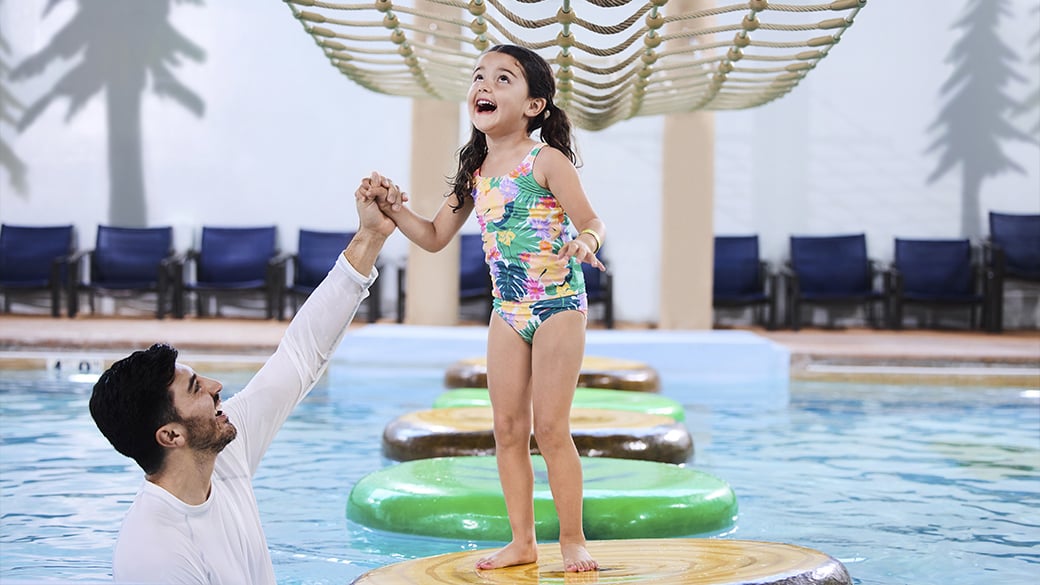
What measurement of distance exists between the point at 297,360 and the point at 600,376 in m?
4.09

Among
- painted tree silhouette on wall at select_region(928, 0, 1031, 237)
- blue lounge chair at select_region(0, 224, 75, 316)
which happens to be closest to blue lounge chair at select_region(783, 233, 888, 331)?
painted tree silhouette on wall at select_region(928, 0, 1031, 237)

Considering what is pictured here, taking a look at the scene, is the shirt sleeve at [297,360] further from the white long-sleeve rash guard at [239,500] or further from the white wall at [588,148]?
the white wall at [588,148]

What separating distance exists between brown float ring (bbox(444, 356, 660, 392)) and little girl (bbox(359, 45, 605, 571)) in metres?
3.62

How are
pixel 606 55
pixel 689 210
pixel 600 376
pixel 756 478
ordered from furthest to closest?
pixel 689 210 → pixel 600 376 → pixel 756 478 → pixel 606 55

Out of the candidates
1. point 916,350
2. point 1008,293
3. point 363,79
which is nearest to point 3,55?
point 363,79

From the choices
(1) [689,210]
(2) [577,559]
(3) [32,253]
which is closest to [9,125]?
(3) [32,253]

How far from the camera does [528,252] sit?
8.58ft

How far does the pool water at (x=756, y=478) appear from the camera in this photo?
3332 mm

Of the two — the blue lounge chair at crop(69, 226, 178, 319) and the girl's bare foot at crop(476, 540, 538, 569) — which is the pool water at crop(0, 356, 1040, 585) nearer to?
the girl's bare foot at crop(476, 540, 538, 569)

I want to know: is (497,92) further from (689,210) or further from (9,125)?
(9,125)

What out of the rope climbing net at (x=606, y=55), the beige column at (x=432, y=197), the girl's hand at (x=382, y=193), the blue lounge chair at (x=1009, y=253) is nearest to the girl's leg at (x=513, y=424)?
the girl's hand at (x=382, y=193)

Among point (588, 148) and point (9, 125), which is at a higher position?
point (9, 125)

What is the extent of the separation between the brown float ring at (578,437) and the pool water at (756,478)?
23 centimetres

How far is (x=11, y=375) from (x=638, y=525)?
5265mm
